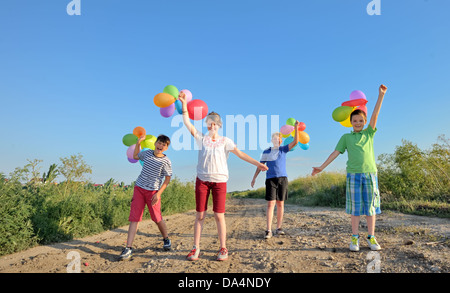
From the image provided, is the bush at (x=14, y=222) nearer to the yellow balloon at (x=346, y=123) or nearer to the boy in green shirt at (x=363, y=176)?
the boy in green shirt at (x=363, y=176)

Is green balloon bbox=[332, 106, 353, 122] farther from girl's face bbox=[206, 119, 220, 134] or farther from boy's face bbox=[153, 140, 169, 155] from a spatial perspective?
boy's face bbox=[153, 140, 169, 155]

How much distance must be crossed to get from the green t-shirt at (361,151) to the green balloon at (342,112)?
2.24 ft

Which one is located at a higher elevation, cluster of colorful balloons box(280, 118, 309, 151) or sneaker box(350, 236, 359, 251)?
cluster of colorful balloons box(280, 118, 309, 151)

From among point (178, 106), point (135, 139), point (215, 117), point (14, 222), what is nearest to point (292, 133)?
point (178, 106)

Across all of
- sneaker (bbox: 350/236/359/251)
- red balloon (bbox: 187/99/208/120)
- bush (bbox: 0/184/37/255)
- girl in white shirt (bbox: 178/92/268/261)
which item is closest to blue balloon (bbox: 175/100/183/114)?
red balloon (bbox: 187/99/208/120)

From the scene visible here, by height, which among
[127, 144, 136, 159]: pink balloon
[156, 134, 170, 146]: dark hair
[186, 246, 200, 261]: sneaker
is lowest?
[186, 246, 200, 261]: sneaker

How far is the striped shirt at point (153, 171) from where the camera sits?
4.31 m

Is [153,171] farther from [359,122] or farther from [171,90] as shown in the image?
[359,122]

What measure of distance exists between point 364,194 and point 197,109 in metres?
2.82

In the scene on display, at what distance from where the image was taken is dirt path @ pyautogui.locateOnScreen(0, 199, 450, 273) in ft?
10.5

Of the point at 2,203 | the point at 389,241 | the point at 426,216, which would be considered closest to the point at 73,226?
the point at 2,203

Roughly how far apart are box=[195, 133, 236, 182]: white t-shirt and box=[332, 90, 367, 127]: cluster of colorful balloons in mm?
2248

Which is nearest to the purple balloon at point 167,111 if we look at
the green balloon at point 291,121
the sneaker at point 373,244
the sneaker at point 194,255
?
the sneaker at point 194,255
